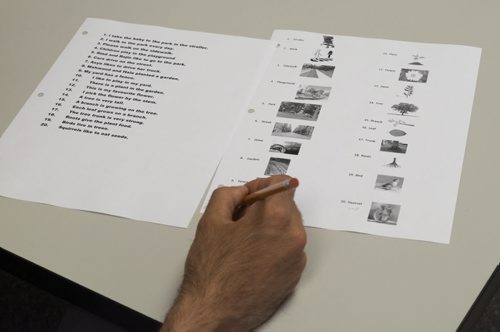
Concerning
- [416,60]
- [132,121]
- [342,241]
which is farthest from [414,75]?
[132,121]

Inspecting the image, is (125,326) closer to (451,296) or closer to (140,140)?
(140,140)

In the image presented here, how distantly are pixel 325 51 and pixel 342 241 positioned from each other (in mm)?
298

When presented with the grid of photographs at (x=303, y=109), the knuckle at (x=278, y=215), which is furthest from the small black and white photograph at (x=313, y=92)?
the knuckle at (x=278, y=215)

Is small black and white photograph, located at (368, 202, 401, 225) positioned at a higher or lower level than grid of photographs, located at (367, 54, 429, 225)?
lower

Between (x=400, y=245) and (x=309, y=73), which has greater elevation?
(x=309, y=73)

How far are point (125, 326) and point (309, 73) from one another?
386 millimetres

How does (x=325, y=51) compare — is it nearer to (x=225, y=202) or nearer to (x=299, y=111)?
(x=299, y=111)

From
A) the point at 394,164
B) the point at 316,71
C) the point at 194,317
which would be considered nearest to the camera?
the point at 194,317

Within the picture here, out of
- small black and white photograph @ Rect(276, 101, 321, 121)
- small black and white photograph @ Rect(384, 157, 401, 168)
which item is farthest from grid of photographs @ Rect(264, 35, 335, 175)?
small black and white photograph @ Rect(384, 157, 401, 168)

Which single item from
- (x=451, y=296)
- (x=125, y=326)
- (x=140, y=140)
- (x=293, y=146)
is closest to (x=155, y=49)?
(x=140, y=140)

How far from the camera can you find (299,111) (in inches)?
33.8

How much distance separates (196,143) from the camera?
86 cm

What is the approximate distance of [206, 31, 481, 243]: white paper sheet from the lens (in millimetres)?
748

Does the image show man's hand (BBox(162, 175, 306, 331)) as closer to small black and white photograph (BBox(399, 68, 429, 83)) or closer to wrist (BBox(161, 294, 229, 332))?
wrist (BBox(161, 294, 229, 332))
